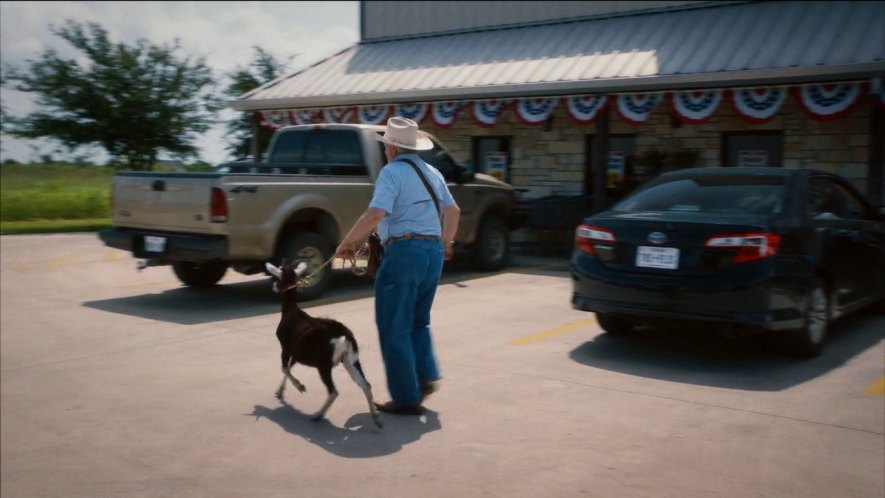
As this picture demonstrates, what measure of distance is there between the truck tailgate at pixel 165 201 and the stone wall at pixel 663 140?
29.1 feet

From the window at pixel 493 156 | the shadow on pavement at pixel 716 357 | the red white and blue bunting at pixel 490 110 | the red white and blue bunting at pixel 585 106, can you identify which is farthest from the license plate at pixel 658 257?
the window at pixel 493 156

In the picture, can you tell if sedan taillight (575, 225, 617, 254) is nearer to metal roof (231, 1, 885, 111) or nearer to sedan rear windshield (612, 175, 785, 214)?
sedan rear windshield (612, 175, 785, 214)

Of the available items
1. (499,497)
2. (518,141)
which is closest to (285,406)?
(499,497)

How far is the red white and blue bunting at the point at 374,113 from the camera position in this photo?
1702 centimetres

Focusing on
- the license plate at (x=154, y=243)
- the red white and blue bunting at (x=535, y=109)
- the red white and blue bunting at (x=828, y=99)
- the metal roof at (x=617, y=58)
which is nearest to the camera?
the license plate at (x=154, y=243)

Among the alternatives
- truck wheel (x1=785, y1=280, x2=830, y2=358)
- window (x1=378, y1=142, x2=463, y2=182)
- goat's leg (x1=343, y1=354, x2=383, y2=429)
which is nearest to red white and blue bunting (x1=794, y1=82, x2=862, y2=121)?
window (x1=378, y1=142, x2=463, y2=182)

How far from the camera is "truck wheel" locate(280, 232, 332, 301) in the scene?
9334mm

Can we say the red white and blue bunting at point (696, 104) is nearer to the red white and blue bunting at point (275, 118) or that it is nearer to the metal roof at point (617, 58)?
the metal roof at point (617, 58)

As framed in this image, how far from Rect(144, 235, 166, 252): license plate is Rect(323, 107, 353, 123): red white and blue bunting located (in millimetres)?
8743

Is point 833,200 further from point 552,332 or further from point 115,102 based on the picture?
point 115,102

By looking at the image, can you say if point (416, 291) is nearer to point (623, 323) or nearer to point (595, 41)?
point (623, 323)

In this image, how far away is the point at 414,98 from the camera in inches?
623

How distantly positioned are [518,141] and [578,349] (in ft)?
33.9

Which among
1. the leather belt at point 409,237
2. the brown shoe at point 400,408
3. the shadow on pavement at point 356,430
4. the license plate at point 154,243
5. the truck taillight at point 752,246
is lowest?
the shadow on pavement at point 356,430
